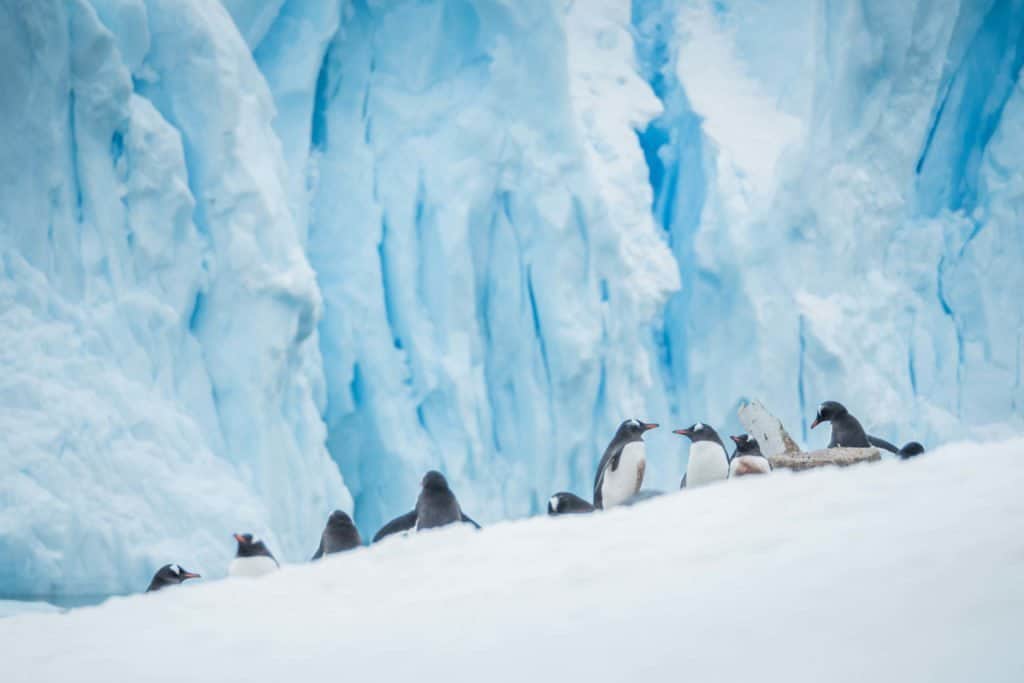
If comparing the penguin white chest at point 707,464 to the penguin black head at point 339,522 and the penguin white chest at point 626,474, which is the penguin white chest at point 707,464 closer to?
the penguin white chest at point 626,474

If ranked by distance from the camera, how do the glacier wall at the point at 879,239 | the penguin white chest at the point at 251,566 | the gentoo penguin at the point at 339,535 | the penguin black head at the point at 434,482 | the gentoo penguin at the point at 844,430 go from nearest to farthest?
the penguin white chest at the point at 251,566, the penguin black head at the point at 434,482, the gentoo penguin at the point at 339,535, the gentoo penguin at the point at 844,430, the glacier wall at the point at 879,239

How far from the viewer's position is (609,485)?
21.0 feet

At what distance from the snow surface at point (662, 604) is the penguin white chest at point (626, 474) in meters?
3.34

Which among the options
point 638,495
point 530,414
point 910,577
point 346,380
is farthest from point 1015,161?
point 910,577

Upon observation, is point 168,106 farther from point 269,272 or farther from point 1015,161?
point 1015,161

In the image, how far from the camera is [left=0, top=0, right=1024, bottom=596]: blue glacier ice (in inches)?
317

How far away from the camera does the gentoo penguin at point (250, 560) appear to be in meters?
5.43

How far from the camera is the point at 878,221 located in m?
14.2

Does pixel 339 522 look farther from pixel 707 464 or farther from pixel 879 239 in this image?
pixel 879 239

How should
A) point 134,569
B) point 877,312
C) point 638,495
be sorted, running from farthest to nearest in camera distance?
point 877,312
point 134,569
point 638,495

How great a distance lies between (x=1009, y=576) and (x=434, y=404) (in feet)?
35.0

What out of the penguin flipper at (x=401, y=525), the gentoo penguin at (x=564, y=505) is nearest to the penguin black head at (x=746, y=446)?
the gentoo penguin at (x=564, y=505)

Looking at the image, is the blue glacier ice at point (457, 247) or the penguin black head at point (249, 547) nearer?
the penguin black head at point (249, 547)

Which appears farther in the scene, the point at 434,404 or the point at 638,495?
the point at 434,404
